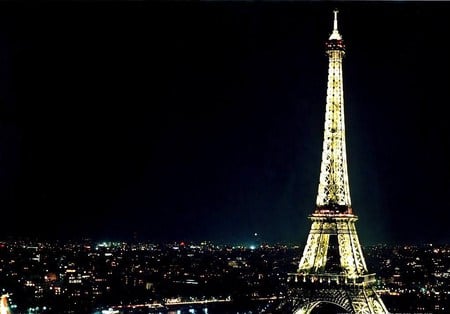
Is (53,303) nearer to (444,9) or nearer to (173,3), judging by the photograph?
(173,3)

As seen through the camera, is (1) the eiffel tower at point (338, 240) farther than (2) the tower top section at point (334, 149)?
No

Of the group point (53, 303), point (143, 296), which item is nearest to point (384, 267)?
point (143, 296)

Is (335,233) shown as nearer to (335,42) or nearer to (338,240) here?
(338,240)

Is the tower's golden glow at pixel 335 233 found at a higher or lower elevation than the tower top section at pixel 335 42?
lower

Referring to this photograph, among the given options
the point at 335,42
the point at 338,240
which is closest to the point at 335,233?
the point at 338,240

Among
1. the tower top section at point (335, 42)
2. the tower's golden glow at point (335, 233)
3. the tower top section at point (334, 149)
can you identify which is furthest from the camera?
the tower top section at point (334, 149)

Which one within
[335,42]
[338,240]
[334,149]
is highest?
[335,42]

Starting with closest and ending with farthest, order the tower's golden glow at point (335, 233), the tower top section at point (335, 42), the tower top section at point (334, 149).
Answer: the tower top section at point (335, 42)
the tower's golden glow at point (335, 233)
the tower top section at point (334, 149)

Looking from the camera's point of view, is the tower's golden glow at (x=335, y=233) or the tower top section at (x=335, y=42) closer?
→ the tower top section at (x=335, y=42)

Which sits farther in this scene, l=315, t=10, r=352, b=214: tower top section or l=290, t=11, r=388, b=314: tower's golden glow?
l=315, t=10, r=352, b=214: tower top section
